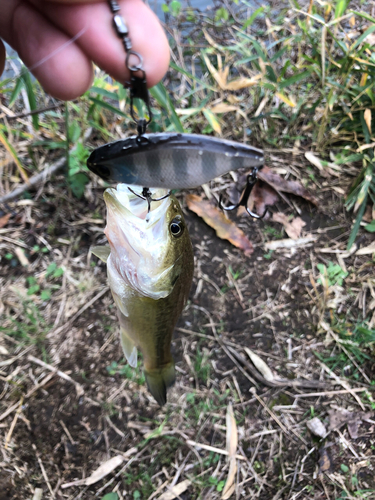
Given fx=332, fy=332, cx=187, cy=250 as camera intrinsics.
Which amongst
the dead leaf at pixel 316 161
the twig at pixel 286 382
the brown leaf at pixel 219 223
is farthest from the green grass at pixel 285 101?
Answer: the twig at pixel 286 382

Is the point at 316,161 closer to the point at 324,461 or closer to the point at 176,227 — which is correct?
the point at 176,227

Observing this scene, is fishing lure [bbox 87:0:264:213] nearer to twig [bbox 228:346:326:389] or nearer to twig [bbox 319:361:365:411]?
twig [bbox 228:346:326:389]

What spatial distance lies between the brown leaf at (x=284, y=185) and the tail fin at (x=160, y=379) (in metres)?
1.94

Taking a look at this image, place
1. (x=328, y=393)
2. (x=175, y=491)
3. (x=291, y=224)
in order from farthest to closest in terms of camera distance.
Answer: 1. (x=291, y=224)
2. (x=328, y=393)
3. (x=175, y=491)

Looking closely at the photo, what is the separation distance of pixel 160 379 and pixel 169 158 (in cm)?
154

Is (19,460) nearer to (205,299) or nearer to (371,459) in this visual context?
(205,299)

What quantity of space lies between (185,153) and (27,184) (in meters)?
2.50

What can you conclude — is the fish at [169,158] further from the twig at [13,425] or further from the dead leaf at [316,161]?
the dead leaf at [316,161]

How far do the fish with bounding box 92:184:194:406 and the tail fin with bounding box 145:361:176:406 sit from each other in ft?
1.40

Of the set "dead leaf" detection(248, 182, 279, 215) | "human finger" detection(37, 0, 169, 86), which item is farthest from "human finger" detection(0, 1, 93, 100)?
"dead leaf" detection(248, 182, 279, 215)

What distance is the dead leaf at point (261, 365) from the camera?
8.27 feet

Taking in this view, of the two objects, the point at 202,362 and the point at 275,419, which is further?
the point at 202,362

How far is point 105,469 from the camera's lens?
2229 millimetres

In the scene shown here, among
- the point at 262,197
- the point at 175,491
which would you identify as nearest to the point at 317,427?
the point at 175,491
